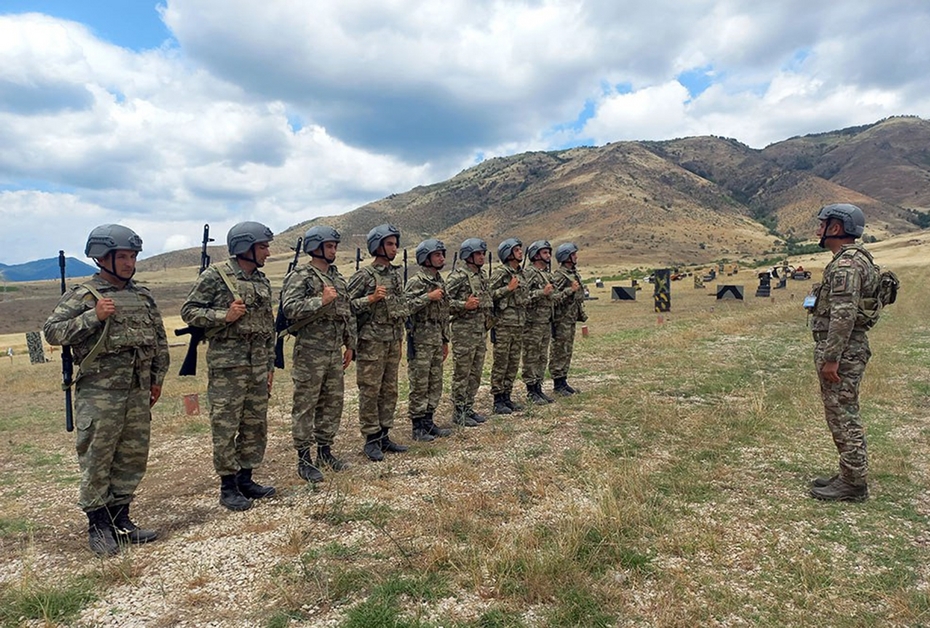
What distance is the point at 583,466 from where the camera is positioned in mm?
5957

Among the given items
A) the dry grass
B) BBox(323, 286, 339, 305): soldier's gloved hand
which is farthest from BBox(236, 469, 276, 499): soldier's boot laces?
BBox(323, 286, 339, 305): soldier's gloved hand

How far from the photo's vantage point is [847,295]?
4.90 meters

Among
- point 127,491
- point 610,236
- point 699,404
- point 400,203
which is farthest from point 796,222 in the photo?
point 127,491

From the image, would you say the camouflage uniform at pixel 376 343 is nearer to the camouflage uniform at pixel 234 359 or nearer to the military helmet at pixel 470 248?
the camouflage uniform at pixel 234 359

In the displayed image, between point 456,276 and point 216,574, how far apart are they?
16.0 feet

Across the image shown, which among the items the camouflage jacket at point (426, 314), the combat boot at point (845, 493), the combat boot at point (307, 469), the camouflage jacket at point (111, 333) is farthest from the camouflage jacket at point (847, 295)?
the camouflage jacket at point (111, 333)

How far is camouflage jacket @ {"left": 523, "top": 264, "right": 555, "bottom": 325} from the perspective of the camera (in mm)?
8812

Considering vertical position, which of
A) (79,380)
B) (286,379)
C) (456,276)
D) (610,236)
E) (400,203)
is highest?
(400,203)

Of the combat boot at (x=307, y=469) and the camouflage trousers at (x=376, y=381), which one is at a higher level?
the camouflage trousers at (x=376, y=381)

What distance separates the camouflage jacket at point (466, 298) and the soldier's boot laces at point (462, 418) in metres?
1.16

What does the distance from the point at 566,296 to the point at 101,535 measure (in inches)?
273

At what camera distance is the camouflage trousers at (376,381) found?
6.55 metres

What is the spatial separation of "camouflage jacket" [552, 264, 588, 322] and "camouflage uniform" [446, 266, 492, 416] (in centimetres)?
172

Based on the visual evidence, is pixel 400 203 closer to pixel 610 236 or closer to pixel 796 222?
pixel 610 236
